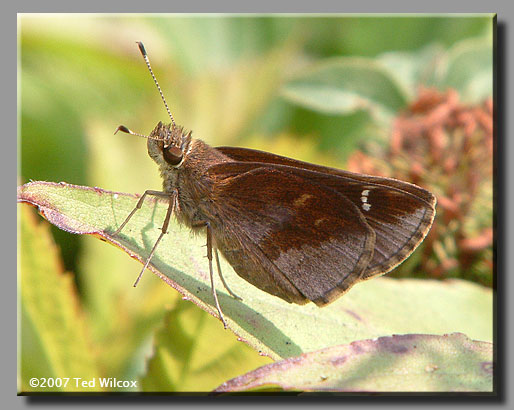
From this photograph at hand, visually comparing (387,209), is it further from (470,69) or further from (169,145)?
(470,69)

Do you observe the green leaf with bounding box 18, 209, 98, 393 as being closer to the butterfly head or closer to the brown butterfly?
the brown butterfly

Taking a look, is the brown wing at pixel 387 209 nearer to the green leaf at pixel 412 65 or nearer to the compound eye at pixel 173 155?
the compound eye at pixel 173 155

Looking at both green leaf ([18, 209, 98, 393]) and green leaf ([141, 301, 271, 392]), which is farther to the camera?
green leaf ([18, 209, 98, 393])

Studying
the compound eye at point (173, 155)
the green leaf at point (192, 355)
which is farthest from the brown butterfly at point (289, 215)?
the green leaf at point (192, 355)

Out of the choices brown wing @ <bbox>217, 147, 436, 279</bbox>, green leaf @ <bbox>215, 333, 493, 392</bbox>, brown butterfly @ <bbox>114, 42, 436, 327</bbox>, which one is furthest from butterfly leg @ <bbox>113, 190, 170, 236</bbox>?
green leaf @ <bbox>215, 333, 493, 392</bbox>

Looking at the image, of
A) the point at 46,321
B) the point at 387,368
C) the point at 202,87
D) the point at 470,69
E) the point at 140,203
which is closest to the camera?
the point at 387,368

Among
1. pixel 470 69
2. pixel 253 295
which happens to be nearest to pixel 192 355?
pixel 253 295
